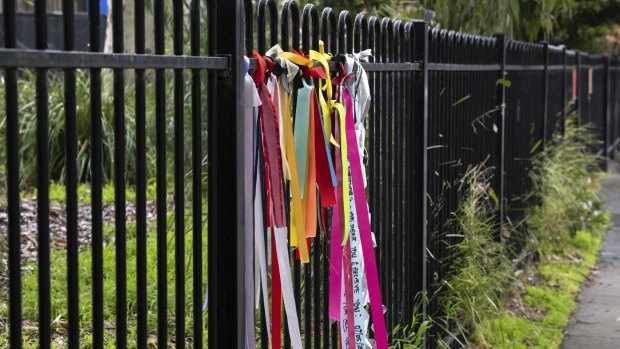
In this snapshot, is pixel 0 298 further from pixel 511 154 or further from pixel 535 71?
pixel 535 71

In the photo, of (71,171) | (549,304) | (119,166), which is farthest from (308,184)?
(549,304)

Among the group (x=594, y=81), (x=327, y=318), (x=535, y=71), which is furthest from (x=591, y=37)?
(x=327, y=318)

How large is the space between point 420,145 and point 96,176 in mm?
2943

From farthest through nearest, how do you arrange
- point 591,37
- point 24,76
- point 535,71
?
point 591,37 < point 24,76 < point 535,71

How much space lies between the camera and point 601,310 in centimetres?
758

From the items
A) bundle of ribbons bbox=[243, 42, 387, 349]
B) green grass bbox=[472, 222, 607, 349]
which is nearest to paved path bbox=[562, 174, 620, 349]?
green grass bbox=[472, 222, 607, 349]

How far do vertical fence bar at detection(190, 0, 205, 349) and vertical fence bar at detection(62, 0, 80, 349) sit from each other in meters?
0.60

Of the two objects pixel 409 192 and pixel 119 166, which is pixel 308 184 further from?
pixel 409 192

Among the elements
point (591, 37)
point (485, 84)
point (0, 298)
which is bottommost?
point (0, 298)

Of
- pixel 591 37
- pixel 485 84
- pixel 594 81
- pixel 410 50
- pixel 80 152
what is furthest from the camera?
pixel 591 37

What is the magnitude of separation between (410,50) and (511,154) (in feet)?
10.4

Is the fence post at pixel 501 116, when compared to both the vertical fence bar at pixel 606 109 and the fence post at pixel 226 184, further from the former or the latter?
the vertical fence bar at pixel 606 109

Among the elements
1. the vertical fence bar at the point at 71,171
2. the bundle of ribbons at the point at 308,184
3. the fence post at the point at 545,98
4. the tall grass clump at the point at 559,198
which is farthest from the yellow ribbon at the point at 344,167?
the fence post at the point at 545,98

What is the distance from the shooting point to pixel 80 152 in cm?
1067
